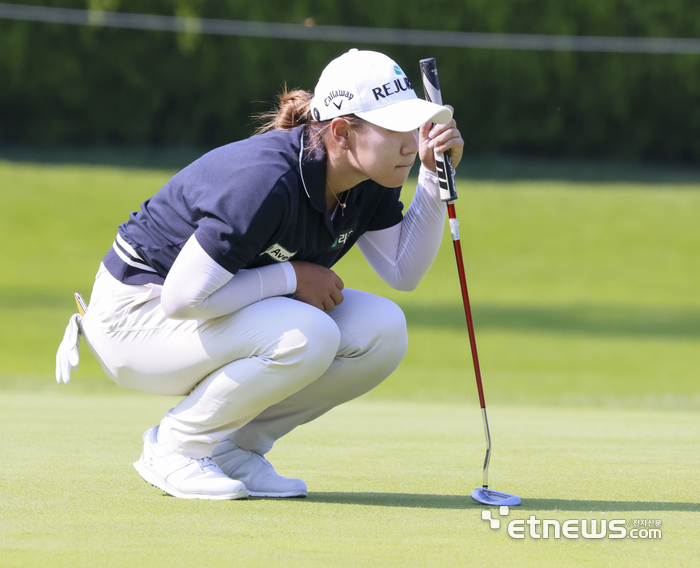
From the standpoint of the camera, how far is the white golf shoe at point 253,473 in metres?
2.22

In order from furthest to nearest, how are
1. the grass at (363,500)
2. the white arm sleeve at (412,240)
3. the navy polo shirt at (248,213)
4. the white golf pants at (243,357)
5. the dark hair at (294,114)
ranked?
the white arm sleeve at (412,240) < the dark hair at (294,114) < the white golf pants at (243,357) < the navy polo shirt at (248,213) < the grass at (363,500)

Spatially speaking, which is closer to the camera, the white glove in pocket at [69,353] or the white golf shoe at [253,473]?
the white golf shoe at [253,473]

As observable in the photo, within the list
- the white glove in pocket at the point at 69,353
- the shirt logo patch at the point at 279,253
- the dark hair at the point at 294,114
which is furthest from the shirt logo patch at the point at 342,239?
the white glove in pocket at the point at 69,353

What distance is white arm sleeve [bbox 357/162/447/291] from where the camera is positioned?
245 cm

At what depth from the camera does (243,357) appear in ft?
7.15

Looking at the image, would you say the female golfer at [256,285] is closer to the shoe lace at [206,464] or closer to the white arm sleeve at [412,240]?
the shoe lace at [206,464]

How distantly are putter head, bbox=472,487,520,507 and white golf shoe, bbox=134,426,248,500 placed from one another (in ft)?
1.73

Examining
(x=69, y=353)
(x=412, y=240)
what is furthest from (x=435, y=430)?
(x=69, y=353)

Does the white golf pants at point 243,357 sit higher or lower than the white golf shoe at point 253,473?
higher

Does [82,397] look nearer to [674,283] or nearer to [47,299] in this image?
[47,299]

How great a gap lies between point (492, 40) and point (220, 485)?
48.6ft

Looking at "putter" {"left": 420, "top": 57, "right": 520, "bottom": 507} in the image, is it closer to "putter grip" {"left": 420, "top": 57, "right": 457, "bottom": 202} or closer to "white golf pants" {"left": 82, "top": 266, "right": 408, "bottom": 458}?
"putter grip" {"left": 420, "top": 57, "right": 457, "bottom": 202}

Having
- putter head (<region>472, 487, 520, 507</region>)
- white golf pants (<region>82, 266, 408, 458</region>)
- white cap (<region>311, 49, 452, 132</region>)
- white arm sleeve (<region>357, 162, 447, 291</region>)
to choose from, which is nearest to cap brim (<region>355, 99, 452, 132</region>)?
white cap (<region>311, 49, 452, 132</region>)

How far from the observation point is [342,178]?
2.24 meters
